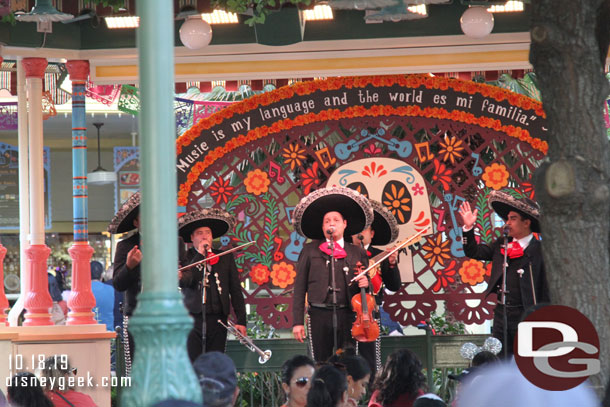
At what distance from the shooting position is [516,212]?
9.43 metres

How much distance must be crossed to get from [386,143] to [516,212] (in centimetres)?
174

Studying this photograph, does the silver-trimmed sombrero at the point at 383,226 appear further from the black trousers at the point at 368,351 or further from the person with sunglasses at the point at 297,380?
the person with sunglasses at the point at 297,380

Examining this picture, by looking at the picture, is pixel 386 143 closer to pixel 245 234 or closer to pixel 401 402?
pixel 245 234

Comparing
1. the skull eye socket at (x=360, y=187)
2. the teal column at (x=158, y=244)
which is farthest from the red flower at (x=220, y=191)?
the teal column at (x=158, y=244)

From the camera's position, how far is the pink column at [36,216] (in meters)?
10.1

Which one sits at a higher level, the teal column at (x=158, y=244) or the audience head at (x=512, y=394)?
the teal column at (x=158, y=244)

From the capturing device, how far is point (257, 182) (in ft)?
35.0

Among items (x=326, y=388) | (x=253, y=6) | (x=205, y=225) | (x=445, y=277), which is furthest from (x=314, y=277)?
(x=326, y=388)

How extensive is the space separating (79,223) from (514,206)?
4034mm

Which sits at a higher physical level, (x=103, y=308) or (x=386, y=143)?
(x=386, y=143)

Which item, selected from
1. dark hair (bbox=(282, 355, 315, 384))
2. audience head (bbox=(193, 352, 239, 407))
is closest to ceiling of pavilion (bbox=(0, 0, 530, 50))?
dark hair (bbox=(282, 355, 315, 384))

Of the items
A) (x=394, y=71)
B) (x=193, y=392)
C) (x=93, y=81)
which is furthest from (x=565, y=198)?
(x=93, y=81)

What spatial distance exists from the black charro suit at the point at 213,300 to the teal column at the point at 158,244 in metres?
5.01

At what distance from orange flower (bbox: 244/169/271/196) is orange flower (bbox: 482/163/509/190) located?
2.15 meters
